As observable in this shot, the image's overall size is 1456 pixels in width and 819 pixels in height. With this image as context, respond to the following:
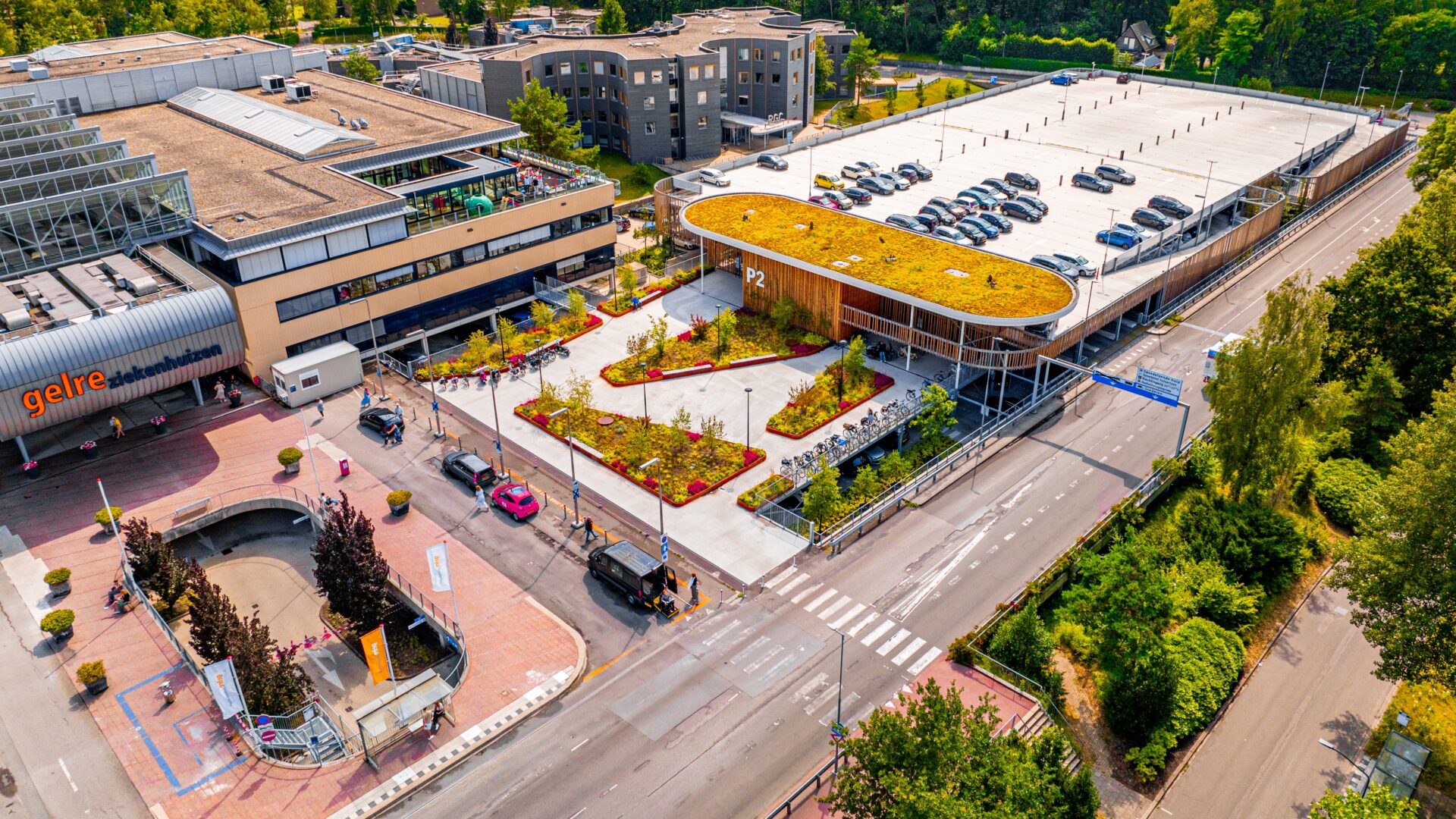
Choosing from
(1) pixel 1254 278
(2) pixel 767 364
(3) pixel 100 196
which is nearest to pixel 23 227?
(3) pixel 100 196

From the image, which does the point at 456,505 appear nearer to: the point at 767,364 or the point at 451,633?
the point at 451,633

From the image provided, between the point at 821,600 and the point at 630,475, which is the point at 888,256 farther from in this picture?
→ the point at 821,600

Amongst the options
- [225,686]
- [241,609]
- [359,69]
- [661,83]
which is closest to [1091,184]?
[661,83]

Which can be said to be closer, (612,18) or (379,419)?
(379,419)

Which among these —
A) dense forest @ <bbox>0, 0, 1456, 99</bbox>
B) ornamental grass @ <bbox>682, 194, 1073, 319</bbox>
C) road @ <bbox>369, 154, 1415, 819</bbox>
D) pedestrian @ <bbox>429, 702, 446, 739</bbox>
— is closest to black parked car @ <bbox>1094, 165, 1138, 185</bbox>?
ornamental grass @ <bbox>682, 194, 1073, 319</bbox>

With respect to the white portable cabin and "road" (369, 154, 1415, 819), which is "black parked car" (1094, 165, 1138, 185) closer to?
"road" (369, 154, 1415, 819)

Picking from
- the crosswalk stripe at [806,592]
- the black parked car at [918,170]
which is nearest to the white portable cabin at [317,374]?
the crosswalk stripe at [806,592]
